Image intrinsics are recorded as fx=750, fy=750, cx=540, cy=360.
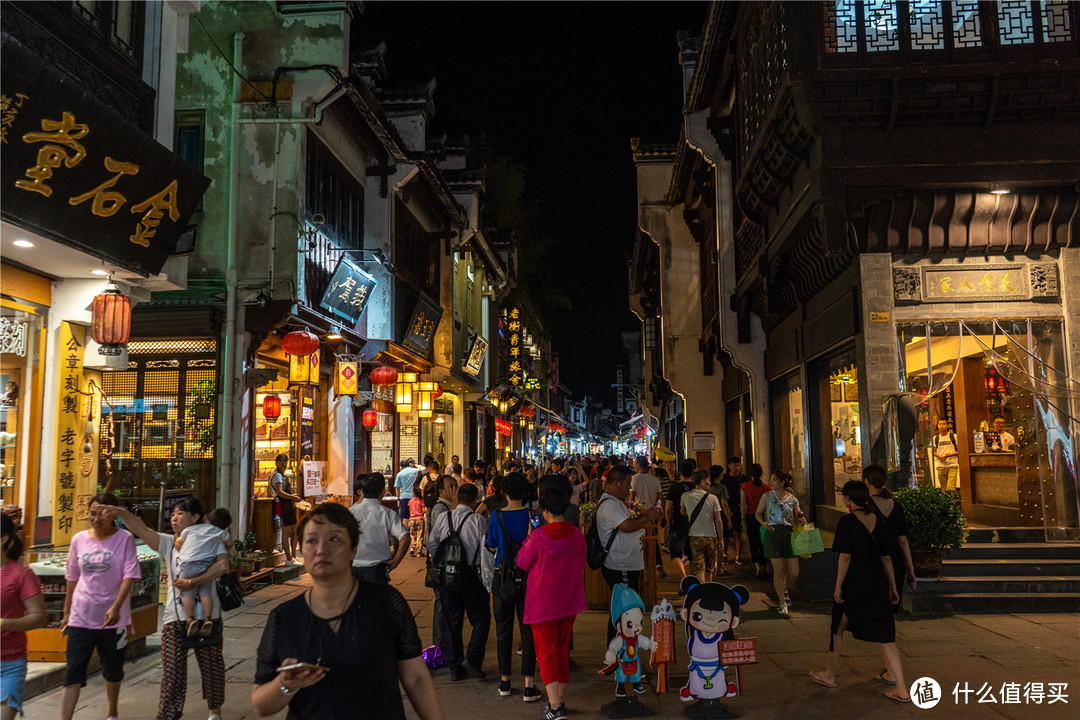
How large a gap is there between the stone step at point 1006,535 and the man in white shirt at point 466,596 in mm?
7894

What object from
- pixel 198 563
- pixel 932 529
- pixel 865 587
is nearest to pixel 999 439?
pixel 932 529

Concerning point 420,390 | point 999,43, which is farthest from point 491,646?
point 420,390

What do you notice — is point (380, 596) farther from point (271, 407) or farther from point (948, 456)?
point (948, 456)

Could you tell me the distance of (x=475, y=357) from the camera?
27812 millimetres

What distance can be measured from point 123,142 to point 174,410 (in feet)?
18.2

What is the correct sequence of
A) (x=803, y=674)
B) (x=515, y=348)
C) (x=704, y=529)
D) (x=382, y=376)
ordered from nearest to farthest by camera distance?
(x=803, y=674) < (x=704, y=529) < (x=382, y=376) < (x=515, y=348)

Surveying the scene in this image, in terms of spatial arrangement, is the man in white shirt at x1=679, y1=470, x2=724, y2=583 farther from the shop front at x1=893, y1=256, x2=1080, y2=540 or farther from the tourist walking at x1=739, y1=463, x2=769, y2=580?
the shop front at x1=893, y1=256, x2=1080, y2=540

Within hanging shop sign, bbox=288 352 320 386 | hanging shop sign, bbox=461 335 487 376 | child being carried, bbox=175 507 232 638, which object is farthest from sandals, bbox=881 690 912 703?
hanging shop sign, bbox=461 335 487 376

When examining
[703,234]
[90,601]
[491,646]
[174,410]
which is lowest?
[491,646]

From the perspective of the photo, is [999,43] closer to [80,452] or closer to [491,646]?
[491,646]

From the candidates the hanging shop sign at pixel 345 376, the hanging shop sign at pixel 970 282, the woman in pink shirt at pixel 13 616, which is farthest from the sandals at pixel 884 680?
the hanging shop sign at pixel 345 376

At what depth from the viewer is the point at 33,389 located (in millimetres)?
9438

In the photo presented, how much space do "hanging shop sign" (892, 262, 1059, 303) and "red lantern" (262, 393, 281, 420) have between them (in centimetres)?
1094

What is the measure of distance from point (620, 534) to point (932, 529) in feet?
17.5
